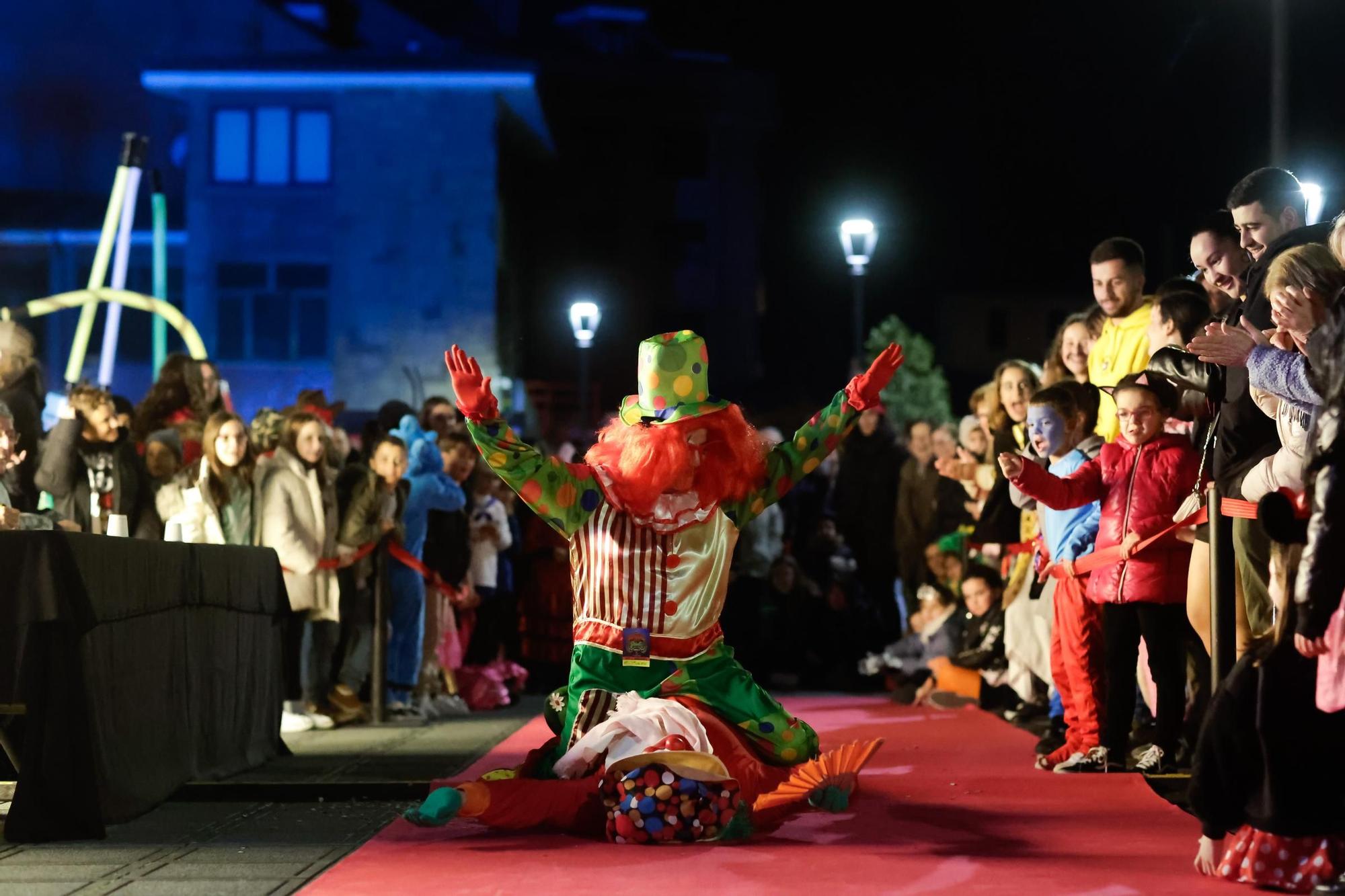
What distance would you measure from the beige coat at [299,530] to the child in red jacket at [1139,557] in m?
3.95

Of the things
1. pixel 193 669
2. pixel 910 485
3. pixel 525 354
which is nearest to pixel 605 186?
pixel 525 354

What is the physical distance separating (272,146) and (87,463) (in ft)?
59.4

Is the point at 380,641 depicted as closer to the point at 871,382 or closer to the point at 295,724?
the point at 295,724

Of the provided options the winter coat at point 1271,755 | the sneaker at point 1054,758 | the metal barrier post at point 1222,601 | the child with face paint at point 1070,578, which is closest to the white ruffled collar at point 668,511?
the metal barrier post at point 1222,601

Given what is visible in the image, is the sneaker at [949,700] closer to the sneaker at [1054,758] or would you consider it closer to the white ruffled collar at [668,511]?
the sneaker at [1054,758]

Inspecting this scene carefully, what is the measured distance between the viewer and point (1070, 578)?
790 centimetres

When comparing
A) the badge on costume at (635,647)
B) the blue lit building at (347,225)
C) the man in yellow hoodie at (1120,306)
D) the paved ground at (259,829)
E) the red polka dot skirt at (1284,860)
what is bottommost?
the paved ground at (259,829)

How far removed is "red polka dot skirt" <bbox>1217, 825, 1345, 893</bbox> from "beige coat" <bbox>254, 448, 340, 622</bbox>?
5.50m

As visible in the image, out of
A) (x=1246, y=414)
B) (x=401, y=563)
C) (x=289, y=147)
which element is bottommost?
(x=401, y=563)

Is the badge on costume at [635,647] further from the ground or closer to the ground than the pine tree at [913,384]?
closer to the ground

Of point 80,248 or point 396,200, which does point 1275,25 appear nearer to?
point 396,200

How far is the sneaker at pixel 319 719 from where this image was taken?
9797 mm

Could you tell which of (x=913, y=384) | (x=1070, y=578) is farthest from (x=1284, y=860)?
(x=913, y=384)

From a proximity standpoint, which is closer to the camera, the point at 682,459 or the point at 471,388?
the point at 471,388
